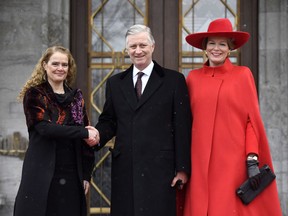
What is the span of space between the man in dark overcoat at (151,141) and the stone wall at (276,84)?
1.87 m

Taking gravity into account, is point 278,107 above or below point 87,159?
above

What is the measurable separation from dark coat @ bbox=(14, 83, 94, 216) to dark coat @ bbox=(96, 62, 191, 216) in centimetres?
34

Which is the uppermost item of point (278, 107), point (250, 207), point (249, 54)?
point (249, 54)

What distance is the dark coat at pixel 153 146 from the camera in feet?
13.2

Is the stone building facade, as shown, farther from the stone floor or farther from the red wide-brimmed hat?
the red wide-brimmed hat

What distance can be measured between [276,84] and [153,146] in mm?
2178

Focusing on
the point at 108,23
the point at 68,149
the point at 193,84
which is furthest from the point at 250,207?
the point at 108,23

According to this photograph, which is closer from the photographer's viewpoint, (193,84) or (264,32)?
(193,84)

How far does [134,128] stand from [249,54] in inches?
93.8

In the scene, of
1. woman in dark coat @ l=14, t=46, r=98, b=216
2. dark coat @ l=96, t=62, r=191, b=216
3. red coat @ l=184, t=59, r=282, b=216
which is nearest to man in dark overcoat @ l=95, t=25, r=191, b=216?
dark coat @ l=96, t=62, r=191, b=216

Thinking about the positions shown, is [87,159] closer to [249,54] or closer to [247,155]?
[247,155]

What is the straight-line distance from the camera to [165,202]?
160 inches

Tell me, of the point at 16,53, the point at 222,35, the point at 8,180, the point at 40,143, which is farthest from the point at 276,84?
the point at 8,180

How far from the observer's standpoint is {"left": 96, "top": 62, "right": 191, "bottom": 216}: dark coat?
4035mm
